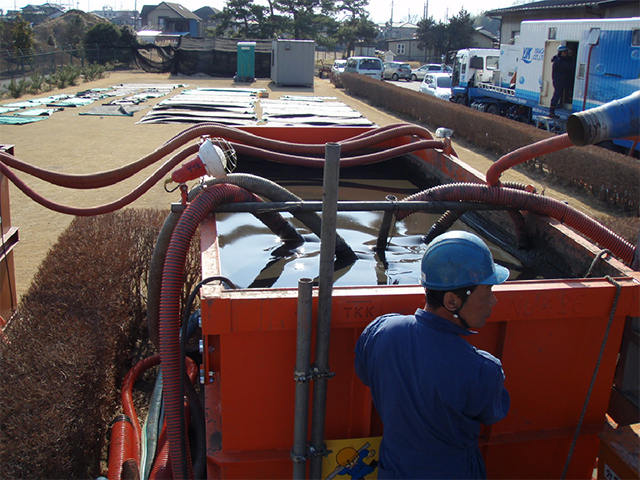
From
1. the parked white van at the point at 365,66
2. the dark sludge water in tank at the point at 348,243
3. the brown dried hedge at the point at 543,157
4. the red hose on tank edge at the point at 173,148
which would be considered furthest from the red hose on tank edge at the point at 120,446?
the parked white van at the point at 365,66

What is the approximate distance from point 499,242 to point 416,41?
74.5 metres

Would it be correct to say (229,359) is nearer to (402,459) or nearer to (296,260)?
(402,459)

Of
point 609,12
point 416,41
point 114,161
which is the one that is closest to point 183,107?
point 114,161

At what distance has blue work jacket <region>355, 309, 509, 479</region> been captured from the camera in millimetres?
1905

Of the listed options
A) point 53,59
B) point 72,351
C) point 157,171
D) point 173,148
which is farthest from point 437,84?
point 72,351

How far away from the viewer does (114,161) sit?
40.9 ft

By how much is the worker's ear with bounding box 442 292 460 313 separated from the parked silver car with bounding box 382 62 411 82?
44371 mm

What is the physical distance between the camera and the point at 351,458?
2357 millimetres

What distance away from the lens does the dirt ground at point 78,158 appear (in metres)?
7.98

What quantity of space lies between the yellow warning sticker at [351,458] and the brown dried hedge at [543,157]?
9068mm

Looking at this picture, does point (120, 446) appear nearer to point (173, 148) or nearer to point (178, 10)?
point (173, 148)

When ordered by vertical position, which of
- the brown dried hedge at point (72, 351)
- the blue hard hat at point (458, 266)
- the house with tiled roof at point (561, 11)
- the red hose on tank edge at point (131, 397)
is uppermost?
the house with tiled roof at point (561, 11)

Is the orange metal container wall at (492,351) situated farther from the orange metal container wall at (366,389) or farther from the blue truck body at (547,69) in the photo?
the blue truck body at (547,69)

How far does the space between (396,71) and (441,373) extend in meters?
45.1
